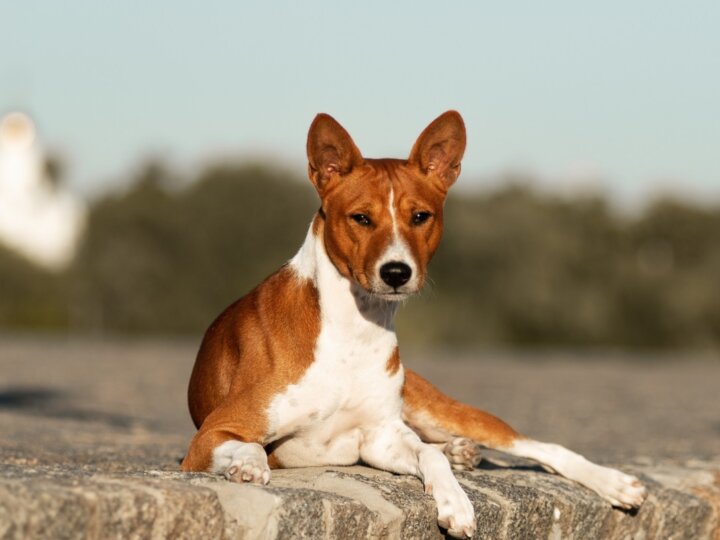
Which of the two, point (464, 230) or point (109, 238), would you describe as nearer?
point (464, 230)

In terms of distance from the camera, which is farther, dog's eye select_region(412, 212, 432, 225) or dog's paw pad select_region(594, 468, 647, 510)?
dog's paw pad select_region(594, 468, 647, 510)

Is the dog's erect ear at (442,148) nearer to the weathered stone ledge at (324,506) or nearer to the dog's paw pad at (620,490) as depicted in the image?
the weathered stone ledge at (324,506)

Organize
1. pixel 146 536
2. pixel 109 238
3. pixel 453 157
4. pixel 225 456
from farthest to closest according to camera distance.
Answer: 1. pixel 109 238
2. pixel 453 157
3. pixel 225 456
4. pixel 146 536

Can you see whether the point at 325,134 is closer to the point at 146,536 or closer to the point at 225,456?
the point at 225,456

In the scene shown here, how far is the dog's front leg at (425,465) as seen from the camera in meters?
5.96

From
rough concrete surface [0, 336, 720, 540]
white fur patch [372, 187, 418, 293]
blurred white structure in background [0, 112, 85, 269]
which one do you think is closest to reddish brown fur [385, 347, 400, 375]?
rough concrete surface [0, 336, 720, 540]

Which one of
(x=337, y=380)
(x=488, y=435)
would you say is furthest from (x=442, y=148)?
(x=488, y=435)

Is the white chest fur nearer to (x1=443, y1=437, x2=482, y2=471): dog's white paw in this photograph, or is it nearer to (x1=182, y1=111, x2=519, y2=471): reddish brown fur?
(x1=182, y1=111, x2=519, y2=471): reddish brown fur

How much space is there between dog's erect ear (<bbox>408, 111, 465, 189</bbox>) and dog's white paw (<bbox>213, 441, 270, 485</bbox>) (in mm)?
1750

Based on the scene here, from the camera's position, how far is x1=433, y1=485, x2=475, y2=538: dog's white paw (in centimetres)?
593

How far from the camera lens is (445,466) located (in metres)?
6.24

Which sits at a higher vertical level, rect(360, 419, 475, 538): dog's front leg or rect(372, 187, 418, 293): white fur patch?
rect(372, 187, 418, 293): white fur patch

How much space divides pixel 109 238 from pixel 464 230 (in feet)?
44.1

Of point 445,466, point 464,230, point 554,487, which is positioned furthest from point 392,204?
point 464,230
